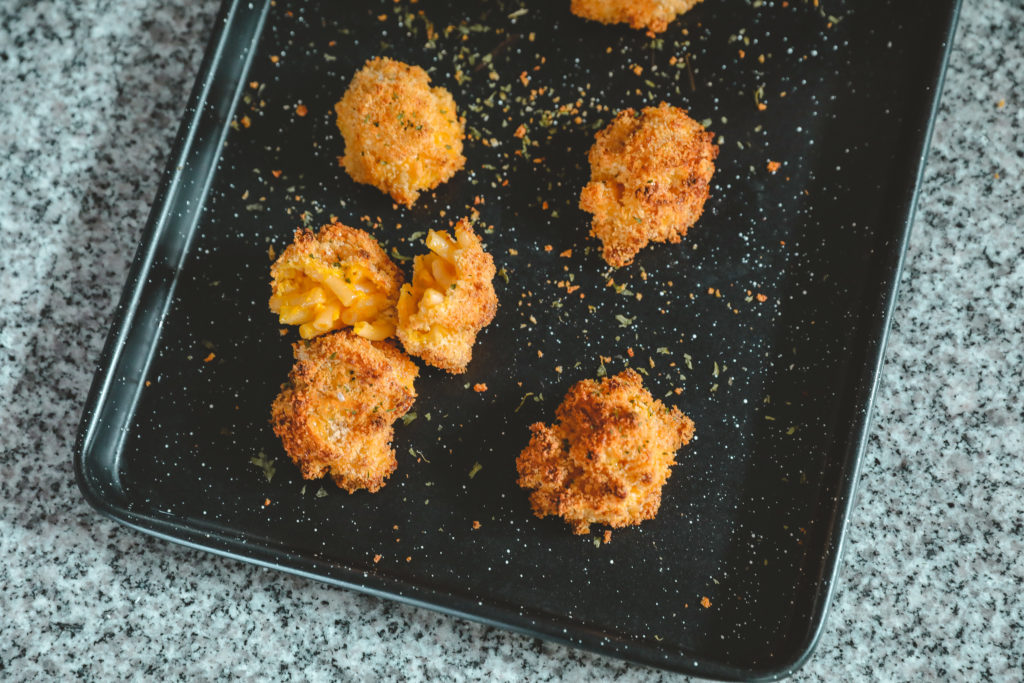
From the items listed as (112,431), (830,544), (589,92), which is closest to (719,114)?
(589,92)

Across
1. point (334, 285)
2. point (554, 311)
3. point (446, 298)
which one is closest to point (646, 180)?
point (554, 311)

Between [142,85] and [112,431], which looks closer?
[112,431]

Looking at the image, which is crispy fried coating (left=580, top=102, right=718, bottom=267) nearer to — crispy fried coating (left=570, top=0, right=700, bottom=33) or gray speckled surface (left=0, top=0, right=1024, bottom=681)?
crispy fried coating (left=570, top=0, right=700, bottom=33)

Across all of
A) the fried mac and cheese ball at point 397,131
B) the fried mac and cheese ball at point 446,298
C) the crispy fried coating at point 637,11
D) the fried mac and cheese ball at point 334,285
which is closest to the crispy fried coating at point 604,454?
the fried mac and cheese ball at point 446,298

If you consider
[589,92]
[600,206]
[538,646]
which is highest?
[589,92]

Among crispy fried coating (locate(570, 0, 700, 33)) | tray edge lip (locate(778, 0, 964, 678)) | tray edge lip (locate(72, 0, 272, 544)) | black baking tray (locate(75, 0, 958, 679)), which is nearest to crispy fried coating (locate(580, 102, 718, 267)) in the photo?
black baking tray (locate(75, 0, 958, 679))

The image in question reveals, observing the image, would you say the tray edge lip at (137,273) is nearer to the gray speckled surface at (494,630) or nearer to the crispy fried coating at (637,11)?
the gray speckled surface at (494,630)

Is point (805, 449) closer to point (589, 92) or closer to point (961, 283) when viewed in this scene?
point (961, 283)
